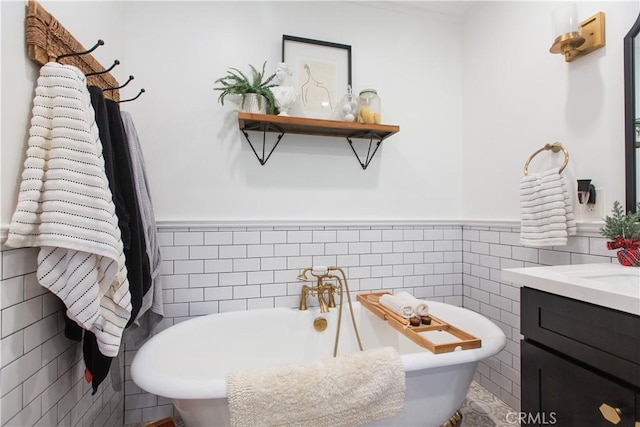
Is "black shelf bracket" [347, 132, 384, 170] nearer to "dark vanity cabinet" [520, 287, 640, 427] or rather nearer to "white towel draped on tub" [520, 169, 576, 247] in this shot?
"white towel draped on tub" [520, 169, 576, 247]

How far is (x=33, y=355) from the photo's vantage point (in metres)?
1.02

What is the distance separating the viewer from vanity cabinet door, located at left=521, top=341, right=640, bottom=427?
797 millimetres

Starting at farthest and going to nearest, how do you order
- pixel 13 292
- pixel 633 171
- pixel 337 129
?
pixel 337 129 < pixel 633 171 < pixel 13 292

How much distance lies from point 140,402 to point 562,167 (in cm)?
Answer: 252

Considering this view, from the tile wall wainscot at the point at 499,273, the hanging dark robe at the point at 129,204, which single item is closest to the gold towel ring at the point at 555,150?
the tile wall wainscot at the point at 499,273

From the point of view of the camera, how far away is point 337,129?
1.91 meters

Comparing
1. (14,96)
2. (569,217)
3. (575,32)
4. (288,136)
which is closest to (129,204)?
(14,96)

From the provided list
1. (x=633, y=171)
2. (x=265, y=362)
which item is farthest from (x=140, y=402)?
(x=633, y=171)

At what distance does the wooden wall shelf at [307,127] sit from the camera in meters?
1.72

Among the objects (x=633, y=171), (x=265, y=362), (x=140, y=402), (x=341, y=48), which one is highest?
(x=341, y=48)

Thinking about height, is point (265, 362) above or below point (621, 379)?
below

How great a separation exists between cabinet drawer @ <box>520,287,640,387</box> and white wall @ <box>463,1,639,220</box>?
0.72 meters

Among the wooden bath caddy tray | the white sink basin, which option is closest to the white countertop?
the white sink basin

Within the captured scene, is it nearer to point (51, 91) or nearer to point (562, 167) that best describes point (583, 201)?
point (562, 167)
